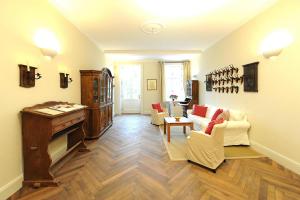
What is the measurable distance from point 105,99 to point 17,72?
3186 millimetres

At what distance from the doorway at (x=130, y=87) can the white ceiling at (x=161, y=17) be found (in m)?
3.67

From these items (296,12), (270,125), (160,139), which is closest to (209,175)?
(270,125)

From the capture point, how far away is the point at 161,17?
11.8 ft

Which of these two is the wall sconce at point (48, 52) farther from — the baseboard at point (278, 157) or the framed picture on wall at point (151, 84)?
the framed picture on wall at point (151, 84)

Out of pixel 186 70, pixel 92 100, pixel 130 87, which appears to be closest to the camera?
pixel 92 100

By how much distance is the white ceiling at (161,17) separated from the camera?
9.94 feet

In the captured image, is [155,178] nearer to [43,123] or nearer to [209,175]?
[209,175]

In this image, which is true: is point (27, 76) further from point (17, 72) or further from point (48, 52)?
point (48, 52)

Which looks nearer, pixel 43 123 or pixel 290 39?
pixel 43 123

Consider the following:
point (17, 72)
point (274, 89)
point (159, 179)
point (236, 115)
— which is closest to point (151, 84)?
point (236, 115)

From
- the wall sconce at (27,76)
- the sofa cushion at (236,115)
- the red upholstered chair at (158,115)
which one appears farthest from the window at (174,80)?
the wall sconce at (27,76)

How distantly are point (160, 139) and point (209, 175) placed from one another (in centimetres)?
199

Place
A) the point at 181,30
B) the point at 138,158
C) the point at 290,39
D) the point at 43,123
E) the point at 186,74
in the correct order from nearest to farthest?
the point at 43,123 < the point at 290,39 < the point at 138,158 < the point at 181,30 < the point at 186,74

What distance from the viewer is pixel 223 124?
2.84 m
